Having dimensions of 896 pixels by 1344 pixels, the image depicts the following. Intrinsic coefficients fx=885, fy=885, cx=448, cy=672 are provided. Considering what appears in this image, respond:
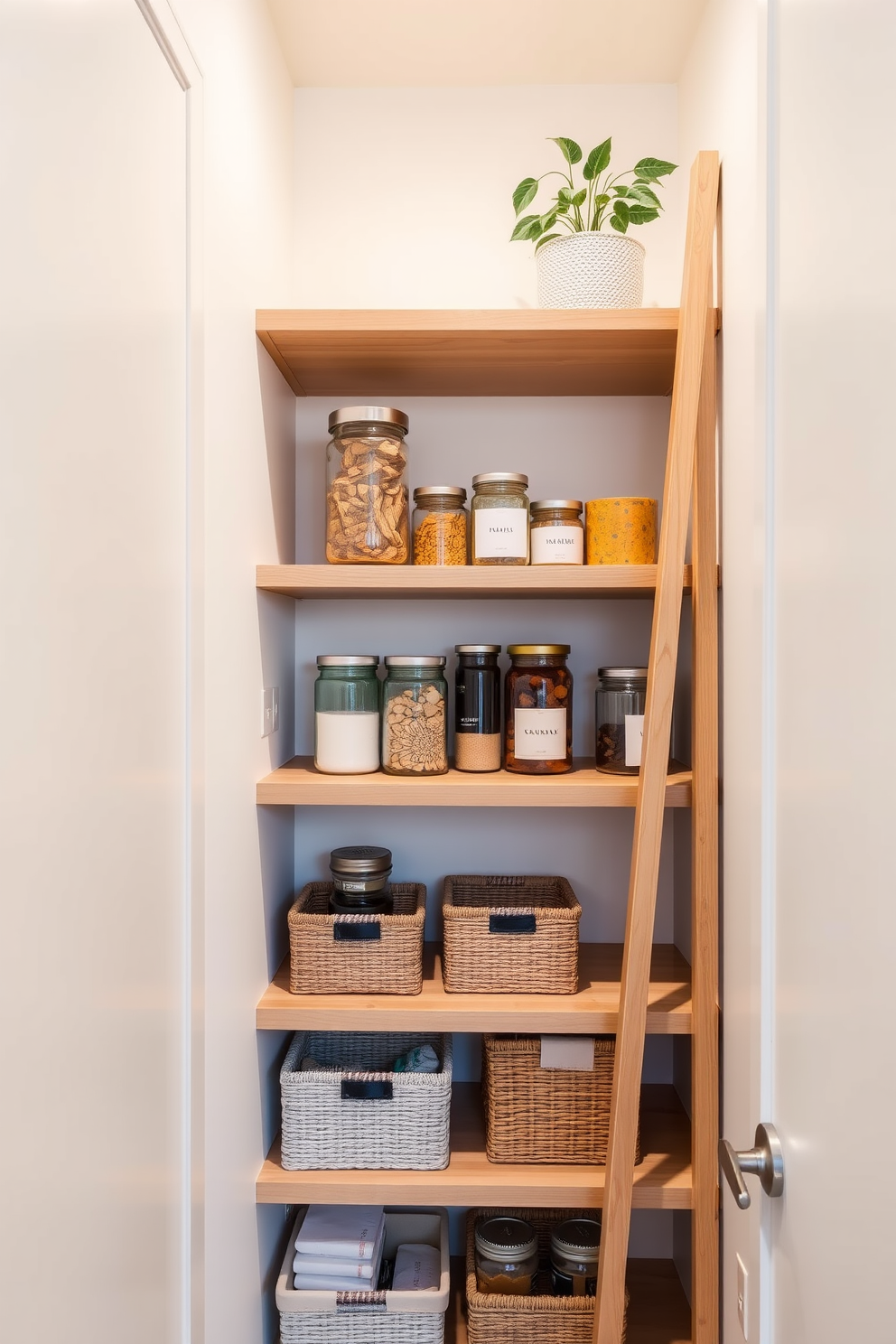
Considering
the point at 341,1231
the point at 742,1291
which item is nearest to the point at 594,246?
the point at 742,1291

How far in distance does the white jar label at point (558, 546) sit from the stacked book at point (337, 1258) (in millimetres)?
1112

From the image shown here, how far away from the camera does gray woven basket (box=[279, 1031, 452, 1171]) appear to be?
53.4 inches

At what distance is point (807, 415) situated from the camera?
69cm

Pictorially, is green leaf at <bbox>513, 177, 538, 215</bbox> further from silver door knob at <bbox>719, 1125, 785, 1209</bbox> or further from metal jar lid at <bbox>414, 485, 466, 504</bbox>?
silver door knob at <bbox>719, 1125, 785, 1209</bbox>

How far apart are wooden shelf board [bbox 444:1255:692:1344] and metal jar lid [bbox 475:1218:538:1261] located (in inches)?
5.4

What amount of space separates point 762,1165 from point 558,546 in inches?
35.3

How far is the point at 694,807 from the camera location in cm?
132

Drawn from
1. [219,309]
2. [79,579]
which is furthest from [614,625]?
[79,579]

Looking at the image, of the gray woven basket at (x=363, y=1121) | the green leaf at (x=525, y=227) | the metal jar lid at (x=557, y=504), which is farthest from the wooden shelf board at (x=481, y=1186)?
the green leaf at (x=525, y=227)

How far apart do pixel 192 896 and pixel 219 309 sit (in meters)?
0.73

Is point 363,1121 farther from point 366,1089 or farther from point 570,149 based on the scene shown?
point 570,149

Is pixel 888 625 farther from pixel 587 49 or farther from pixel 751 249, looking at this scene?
pixel 587 49

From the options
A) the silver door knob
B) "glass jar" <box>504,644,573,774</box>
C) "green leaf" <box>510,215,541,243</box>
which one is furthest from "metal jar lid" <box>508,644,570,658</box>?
the silver door knob

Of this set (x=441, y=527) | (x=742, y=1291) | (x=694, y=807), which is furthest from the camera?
(x=441, y=527)
